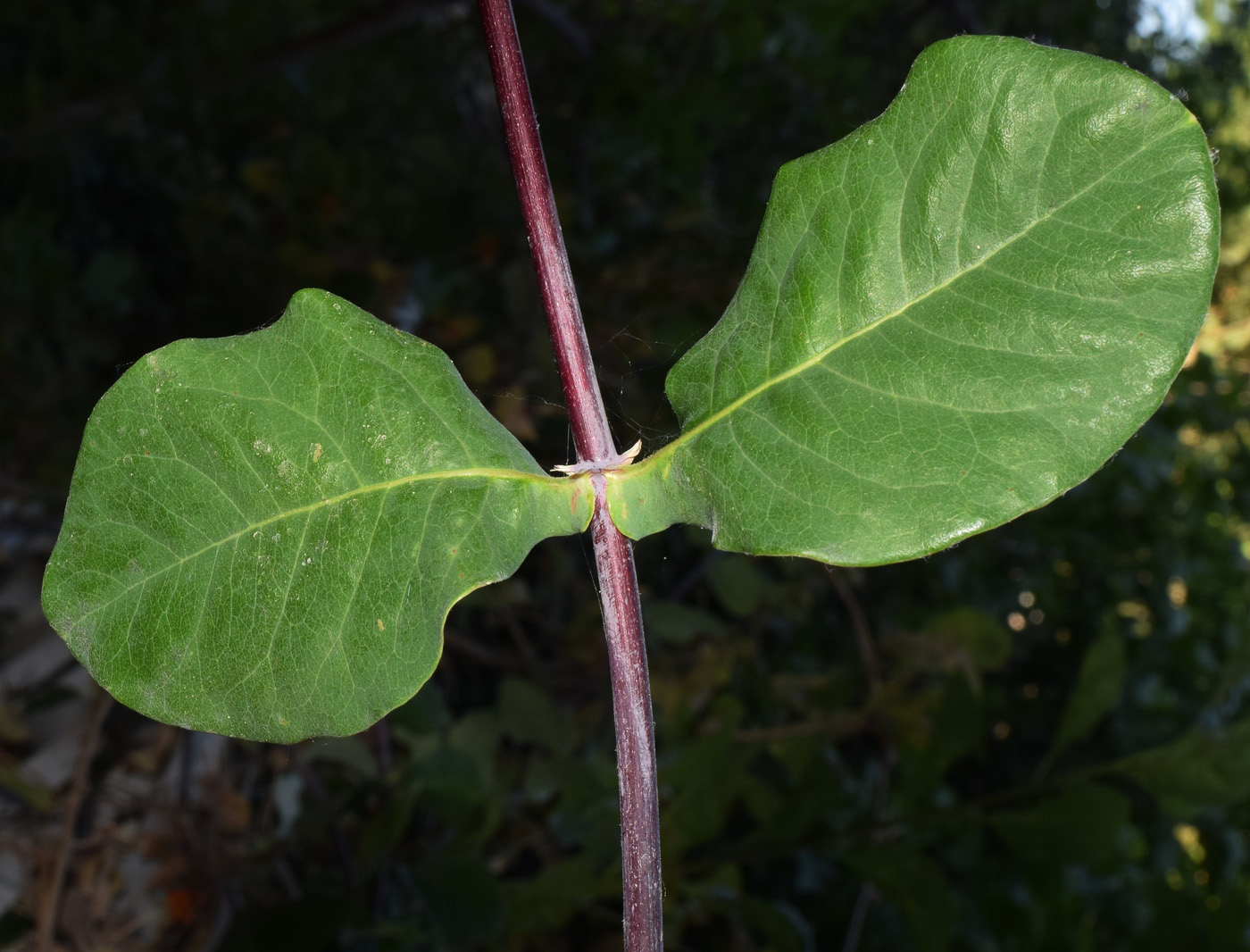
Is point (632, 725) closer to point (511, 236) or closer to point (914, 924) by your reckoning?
point (914, 924)

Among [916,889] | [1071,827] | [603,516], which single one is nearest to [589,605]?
[916,889]

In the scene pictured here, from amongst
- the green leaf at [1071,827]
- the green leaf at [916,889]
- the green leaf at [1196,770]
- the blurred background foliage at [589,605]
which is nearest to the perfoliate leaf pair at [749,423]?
the blurred background foliage at [589,605]

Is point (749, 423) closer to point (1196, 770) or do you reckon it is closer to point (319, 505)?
point (319, 505)

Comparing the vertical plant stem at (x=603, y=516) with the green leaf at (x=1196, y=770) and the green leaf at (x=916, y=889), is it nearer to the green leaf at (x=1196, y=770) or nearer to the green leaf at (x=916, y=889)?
the green leaf at (x=916, y=889)

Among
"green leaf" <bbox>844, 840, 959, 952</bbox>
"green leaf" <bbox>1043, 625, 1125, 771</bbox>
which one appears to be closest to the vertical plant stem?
"green leaf" <bbox>844, 840, 959, 952</bbox>

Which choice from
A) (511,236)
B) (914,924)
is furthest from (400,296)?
(914,924)

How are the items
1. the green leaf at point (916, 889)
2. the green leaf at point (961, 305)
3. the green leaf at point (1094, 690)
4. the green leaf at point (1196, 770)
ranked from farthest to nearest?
the green leaf at point (1094, 690) → the green leaf at point (1196, 770) → the green leaf at point (916, 889) → the green leaf at point (961, 305)
